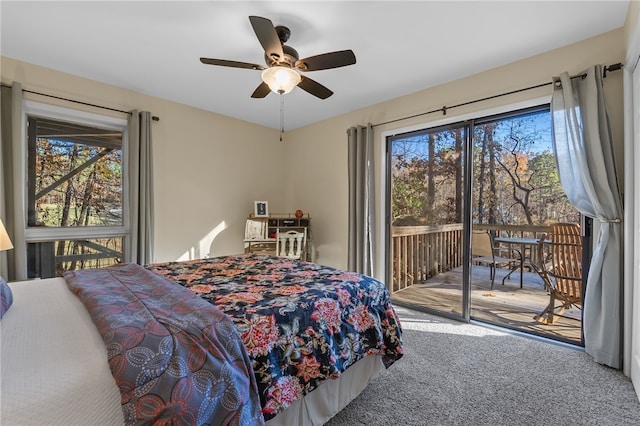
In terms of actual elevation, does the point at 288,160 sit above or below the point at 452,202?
above

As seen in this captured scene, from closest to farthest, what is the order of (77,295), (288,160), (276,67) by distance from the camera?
(77,295)
(276,67)
(288,160)

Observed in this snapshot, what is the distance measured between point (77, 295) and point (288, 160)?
374 centimetres

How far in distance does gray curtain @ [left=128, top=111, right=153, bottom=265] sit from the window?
226 millimetres

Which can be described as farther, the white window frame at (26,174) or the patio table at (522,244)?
the patio table at (522,244)

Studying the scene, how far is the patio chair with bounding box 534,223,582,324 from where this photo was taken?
2670 millimetres

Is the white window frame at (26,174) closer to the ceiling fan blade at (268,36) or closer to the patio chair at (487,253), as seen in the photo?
the ceiling fan blade at (268,36)

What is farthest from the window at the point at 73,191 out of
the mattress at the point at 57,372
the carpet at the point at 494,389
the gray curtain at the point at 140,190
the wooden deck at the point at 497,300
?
the wooden deck at the point at 497,300

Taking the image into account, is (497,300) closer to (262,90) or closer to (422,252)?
(422,252)

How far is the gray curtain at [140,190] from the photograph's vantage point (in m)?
3.25

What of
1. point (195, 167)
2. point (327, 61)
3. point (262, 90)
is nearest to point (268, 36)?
point (327, 61)

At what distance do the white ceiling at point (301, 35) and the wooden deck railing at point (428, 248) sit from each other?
5.44 ft

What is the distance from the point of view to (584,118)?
227 cm

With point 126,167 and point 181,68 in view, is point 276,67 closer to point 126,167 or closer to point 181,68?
point 181,68

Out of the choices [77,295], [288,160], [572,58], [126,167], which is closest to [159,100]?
[126,167]
